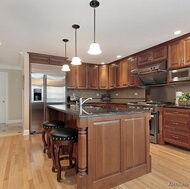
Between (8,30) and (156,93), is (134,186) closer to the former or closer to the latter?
(156,93)

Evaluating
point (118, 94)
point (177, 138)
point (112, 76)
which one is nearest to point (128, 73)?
point (112, 76)

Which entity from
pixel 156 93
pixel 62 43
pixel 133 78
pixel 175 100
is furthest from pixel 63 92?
pixel 175 100

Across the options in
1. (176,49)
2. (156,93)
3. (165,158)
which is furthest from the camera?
(156,93)

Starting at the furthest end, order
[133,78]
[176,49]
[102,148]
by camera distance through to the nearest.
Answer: [133,78] → [176,49] → [102,148]

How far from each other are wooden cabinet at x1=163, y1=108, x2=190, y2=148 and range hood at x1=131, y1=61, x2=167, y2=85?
0.94m

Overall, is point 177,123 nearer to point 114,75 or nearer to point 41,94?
point 114,75

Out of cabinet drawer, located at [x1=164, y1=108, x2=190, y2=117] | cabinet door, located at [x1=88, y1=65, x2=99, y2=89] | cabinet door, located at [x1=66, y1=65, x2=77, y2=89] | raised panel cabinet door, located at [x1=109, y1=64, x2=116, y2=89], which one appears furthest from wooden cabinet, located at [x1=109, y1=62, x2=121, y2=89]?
cabinet drawer, located at [x1=164, y1=108, x2=190, y2=117]

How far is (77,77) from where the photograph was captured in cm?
547

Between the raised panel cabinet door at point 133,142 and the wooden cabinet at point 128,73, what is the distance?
2696 millimetres

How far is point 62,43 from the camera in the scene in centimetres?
364

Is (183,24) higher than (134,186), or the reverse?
(183,24)

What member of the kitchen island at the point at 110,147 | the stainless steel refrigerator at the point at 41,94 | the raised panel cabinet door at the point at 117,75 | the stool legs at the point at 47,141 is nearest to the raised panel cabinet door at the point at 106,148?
the kitchen island at the point at 110,147

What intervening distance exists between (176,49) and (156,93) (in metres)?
1.35

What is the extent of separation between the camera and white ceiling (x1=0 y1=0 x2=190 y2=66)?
2.14 metres
